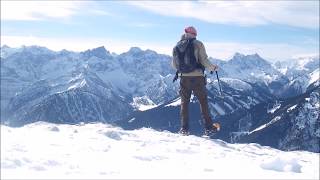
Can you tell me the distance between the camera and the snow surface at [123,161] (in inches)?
453

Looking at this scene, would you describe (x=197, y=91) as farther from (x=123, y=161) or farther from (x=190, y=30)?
(x=123, y=161)

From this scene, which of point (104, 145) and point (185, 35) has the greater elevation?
point (185, 35)

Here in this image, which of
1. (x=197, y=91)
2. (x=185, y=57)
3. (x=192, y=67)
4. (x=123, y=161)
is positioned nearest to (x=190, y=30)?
(x=185, y=57)

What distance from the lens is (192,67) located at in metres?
20.2

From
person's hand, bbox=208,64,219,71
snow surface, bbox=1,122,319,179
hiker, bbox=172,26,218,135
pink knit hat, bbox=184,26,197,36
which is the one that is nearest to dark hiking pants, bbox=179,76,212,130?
hiker, bbox=172,26,218,135

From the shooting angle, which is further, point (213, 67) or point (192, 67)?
point (192, 67)

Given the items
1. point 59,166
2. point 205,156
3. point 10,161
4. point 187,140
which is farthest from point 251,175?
point 187,140

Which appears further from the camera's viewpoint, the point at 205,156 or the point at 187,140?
the point at 187,140

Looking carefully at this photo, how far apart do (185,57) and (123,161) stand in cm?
743

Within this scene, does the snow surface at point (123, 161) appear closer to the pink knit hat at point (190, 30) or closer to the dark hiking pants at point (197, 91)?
the dark hiking pants at point (197, 91)

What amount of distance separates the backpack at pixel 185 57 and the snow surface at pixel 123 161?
3.33 meters

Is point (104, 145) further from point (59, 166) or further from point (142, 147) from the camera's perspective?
point (59, 166)

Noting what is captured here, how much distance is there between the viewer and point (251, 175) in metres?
12.7

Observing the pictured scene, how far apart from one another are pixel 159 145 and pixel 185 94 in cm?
398
